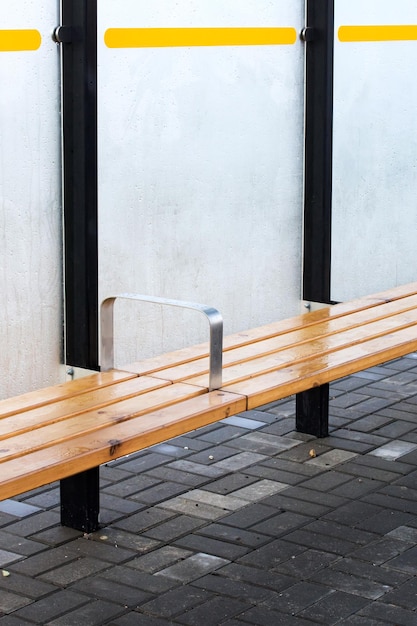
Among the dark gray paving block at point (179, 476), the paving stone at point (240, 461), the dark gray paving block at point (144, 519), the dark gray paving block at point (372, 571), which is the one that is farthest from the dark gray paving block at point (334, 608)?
the paving stone at point (240, 461)

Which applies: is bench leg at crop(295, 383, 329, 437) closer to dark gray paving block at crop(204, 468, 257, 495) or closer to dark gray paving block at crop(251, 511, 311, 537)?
dark gray paving block at crop(204, 468, 257, 495)

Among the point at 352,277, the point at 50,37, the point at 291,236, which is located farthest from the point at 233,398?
the point at 352,277

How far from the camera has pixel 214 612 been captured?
3926 millimetres

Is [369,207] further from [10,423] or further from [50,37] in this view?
[10,423]

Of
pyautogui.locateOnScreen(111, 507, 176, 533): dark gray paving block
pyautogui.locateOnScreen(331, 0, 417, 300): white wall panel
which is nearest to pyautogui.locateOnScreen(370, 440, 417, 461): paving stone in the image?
Result: pyautogui.locateOnScreen(331, 0, 417, 300): white wall panel

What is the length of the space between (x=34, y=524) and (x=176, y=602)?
0.88 metres

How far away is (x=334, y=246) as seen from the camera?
240 inches

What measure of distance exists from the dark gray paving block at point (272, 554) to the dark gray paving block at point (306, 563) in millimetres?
24

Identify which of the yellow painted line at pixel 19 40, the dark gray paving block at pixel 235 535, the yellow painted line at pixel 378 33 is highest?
the yellow painted line at pixel 378 33

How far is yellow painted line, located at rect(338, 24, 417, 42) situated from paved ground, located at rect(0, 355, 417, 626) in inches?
72.1

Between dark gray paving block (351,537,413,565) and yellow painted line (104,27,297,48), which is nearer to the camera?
dark gray paving block (351,537,413,565)

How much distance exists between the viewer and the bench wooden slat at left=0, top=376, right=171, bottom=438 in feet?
12.0

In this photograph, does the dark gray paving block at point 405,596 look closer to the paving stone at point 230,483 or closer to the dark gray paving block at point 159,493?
the paving stone at point 230,483

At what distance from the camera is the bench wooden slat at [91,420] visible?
3.46 m
